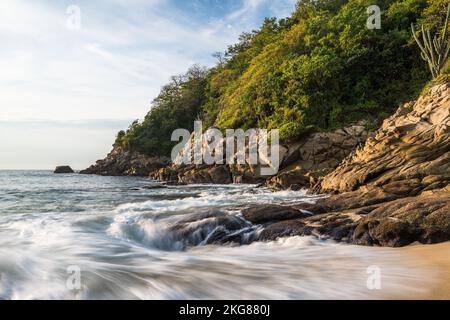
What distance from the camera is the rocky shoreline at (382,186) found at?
679cm

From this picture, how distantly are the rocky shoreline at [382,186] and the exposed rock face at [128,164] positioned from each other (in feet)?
114

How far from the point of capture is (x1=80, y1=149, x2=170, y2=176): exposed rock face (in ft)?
173

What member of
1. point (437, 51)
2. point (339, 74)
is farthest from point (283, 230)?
point (339, 74)

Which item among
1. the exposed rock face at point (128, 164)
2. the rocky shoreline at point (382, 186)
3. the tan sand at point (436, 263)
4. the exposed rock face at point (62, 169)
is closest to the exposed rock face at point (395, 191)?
the rocky shoreline at point (382, 186)

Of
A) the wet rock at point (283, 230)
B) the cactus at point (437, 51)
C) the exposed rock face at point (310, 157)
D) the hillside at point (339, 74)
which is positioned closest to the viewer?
the wet rock at point (283, 230)

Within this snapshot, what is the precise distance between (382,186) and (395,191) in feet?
2.83

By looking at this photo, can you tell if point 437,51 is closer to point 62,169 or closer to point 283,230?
point 283,230

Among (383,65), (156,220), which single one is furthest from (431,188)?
(383,65)

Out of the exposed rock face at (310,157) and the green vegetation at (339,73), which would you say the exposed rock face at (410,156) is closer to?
the exposed rock face at (310,157)

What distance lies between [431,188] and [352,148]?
11655 mm

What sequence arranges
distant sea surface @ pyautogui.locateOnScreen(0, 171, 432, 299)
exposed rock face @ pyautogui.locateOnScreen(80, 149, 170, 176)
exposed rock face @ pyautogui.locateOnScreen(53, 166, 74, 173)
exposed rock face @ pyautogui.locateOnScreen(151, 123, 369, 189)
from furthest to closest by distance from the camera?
exposed rock face @ pyautogui.locateOnScreen(53, 166, 74, 173) → exposed rock face @ pyautogui.locateOnScreen(80, 149, 170, 176) → exposed rock face @ pyautogui.locateOnScreen(151, 123, 369, 189) → distant sea surface @ pyautogui.locateOnScreen(0, 171, 432, 299)

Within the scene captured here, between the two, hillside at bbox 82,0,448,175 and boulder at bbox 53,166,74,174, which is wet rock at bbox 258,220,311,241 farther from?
boulder at bbox 53,166,74,174

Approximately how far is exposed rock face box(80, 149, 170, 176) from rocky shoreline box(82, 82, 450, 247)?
34733mm

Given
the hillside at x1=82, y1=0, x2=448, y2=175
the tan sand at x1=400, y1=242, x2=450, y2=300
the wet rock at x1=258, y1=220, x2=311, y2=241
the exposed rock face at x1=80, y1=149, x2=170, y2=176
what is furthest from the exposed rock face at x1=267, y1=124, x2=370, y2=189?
the exposed rock face at x1=80, y1=149, x2=170, y2=176
